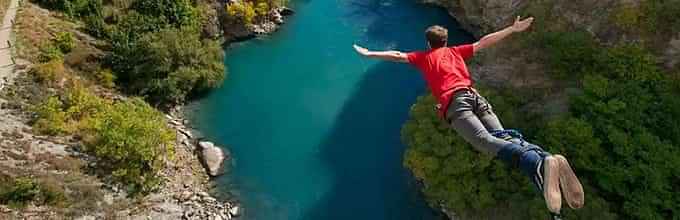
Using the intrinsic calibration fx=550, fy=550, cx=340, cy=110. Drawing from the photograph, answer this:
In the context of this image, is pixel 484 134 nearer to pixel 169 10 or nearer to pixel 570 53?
pixel 570 53

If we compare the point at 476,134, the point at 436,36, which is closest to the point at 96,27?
the point at 436,36

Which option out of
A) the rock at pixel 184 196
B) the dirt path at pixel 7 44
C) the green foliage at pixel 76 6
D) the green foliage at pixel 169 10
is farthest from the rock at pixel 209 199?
the green foliage at pixel 76 6

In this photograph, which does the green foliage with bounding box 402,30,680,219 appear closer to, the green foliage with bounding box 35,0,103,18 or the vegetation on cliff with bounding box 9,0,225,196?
the vegetation on cliff with bounding box 9,0,225,196

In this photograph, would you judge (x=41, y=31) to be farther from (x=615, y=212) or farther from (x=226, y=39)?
(x=615, y=212)

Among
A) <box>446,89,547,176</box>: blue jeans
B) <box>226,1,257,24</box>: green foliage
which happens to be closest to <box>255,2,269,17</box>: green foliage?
<box>226,1,257,24</box>: green foliage

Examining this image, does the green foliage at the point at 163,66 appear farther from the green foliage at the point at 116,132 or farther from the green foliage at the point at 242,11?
the green foliage at the point at 242,11
